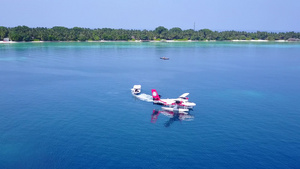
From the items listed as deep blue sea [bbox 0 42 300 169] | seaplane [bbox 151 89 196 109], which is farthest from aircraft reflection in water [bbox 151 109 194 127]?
seaplane [bbox 151 89 196 109]

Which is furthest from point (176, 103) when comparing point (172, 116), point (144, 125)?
point (144, 125)

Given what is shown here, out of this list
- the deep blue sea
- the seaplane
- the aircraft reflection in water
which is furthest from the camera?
the seaplane

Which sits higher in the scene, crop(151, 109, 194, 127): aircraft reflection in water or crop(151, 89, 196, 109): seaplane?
crop(151, 89, 196, 109): seaplane

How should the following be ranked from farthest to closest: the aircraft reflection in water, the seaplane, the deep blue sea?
the seaplane → the aircraft reflection in water → the deep blue sea

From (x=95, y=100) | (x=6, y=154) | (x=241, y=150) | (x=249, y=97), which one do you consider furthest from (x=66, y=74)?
(x=241, y=150)

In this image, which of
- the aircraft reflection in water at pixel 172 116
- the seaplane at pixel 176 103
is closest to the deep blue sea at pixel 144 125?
the aircraft reflection in water at pixel 172 116

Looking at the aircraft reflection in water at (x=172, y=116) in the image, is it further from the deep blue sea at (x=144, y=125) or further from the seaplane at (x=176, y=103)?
the seaplane at (x=176, y=103)

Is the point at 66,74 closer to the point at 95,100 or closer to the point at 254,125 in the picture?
the point at 95,100

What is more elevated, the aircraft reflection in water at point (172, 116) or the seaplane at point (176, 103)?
the seaplane at point (176, 103)

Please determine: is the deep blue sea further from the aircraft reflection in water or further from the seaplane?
the seaplane

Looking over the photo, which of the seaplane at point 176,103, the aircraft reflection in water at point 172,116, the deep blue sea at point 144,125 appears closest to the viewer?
the deep blue sea at point 144,125

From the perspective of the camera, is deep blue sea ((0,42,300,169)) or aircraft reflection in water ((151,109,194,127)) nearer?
deep blue sea ((0,42,300,169))
